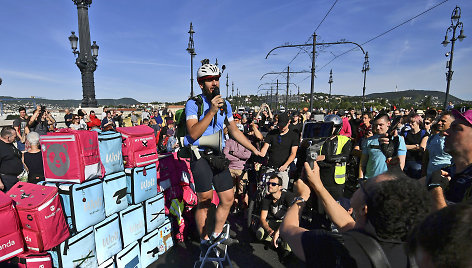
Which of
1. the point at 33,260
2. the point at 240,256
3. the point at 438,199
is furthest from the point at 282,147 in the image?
the point at 33,260

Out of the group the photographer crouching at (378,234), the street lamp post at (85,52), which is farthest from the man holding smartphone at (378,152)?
the street lamp post at (85,52)

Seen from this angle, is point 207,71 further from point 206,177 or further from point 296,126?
point 296,126

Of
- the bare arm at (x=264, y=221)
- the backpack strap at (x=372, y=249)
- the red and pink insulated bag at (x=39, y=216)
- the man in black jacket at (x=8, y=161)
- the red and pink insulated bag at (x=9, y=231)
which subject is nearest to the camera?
the backpack strap at (x=372, y=249)

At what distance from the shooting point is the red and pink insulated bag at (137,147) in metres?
3.39

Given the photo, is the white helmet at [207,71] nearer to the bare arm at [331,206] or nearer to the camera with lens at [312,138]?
the camera with lens at [312,138]

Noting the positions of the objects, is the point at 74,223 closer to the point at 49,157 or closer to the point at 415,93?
the point at 49,157

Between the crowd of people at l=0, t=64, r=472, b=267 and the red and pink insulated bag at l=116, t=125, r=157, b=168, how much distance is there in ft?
2.59

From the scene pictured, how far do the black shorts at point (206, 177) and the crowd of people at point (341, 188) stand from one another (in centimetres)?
1

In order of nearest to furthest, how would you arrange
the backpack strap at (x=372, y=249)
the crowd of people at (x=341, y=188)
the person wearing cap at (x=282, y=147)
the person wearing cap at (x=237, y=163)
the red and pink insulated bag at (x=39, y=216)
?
the crowd of people at (x=341, y=188) < the backpack strap at (x=372, y=249) < the red and pink insulated bag at (x=39, y=216) < the person wearing cap at (x=282, y=147) < the person wearing cap at (x=237, y=163)

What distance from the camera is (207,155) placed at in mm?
2684

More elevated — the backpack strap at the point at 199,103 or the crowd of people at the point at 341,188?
the backpack strap at the point at 199,103

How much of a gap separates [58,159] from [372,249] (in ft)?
10.2

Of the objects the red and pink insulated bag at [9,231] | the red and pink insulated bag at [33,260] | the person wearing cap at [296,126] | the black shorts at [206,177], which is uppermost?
the person wearing cap at [296,126]

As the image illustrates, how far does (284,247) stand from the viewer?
3.56 metres
